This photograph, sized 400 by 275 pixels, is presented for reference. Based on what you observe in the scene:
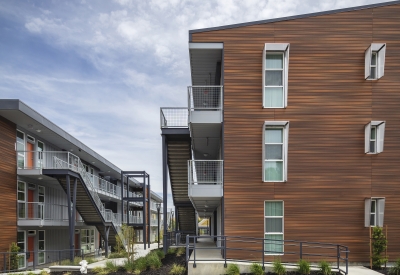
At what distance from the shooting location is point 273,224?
15094mm

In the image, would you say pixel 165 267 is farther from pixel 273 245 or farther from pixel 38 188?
pixel 38 188

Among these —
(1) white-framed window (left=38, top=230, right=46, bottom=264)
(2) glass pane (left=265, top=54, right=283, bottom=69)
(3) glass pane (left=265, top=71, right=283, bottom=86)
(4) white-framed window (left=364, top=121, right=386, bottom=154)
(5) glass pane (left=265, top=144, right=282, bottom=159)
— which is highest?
(2) glass pane (left=265, top=54, right=283, bottom=69)

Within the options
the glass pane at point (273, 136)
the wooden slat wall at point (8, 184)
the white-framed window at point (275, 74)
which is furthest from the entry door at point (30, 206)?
the white-framed window at point (275, 74)

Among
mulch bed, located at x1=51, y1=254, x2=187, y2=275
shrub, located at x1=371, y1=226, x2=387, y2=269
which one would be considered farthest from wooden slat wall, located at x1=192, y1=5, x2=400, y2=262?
mulch bed, located at x1=51, y1=254, x2=187, y2=275

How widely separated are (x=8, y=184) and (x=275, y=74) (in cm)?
1465

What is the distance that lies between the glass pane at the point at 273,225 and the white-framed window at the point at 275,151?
4.81ft

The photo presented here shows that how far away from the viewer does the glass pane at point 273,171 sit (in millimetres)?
15195

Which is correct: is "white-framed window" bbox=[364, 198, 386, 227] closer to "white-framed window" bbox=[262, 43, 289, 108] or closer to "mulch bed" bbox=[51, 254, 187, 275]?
"white-framed window" bbox=[262, 43, 289, 108]

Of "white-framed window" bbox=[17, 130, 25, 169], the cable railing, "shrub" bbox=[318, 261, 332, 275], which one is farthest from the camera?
"white-framed window" bbox=[17, 130, 25, 169]

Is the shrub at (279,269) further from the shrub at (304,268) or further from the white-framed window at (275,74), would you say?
the white-framed window at (275,74)

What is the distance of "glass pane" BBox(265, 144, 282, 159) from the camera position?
50.1ft

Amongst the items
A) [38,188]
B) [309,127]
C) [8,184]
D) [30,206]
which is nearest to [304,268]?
[309,127]

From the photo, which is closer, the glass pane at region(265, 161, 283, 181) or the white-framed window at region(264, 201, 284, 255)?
the white-framed window at region(264, 201, 284, 255)

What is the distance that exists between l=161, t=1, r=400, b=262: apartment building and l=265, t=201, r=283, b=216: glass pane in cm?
5
